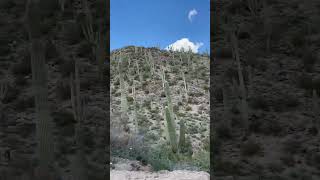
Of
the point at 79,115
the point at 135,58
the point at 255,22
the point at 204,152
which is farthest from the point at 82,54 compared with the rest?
the point at 135,58

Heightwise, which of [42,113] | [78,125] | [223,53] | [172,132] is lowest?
[172,132]

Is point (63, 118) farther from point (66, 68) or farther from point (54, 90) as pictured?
point (66, 68)

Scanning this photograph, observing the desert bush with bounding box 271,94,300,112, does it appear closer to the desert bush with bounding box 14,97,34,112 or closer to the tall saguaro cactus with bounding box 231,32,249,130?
→ the tall saguaro cactus with bounding box 231,32,249,130

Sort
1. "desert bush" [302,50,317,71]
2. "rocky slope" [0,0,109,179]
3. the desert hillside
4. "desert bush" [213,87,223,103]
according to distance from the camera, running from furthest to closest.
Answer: the desert hillside
"desert bush" [213,87,223,103]
"desert bush" [302,50,317,71]
"rocky slope" [0,0,109,179]

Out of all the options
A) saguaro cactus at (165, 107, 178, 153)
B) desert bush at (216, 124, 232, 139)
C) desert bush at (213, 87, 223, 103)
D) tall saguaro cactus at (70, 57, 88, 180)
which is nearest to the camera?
tall saguaro cactus at (70, 57, 88, 180)

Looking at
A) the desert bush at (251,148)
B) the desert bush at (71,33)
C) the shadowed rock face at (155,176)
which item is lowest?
the shadowed rock face at (155,176)

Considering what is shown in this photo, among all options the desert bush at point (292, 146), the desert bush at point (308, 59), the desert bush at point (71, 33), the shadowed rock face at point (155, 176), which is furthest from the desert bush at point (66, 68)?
the shadowed rock face at point (155, 176)

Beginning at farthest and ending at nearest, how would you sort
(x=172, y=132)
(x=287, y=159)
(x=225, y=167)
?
1. (x=172, y=132)
2. (x=225, y=167)
3. (x=287, y=159)

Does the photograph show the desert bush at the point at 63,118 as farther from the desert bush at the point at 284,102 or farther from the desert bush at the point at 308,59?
the desert bush at the point at 308,59

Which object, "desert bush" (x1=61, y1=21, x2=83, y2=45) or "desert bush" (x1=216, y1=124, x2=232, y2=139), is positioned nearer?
"desert bush" (x1=216, y1=124, x2=232, y2=139)

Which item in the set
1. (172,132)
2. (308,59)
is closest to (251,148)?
(308,59)

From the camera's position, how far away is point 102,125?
9.61ft

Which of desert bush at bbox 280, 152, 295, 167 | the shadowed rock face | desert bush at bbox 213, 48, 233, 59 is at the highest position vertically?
desert bush at bbox 213, 48, 233, 59

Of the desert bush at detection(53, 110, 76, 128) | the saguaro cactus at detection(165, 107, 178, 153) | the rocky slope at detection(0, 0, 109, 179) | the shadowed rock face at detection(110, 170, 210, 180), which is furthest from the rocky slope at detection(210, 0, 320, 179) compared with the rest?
the saguaro cactus at detection(165, 107, 178, 153)
